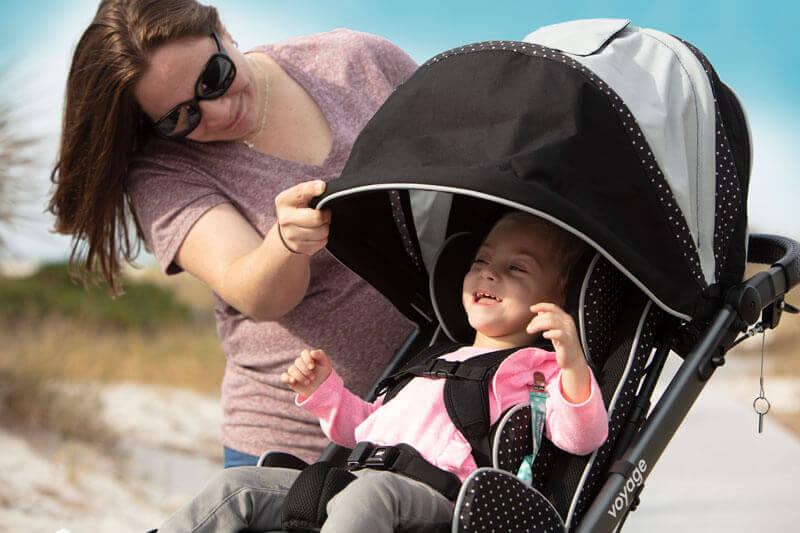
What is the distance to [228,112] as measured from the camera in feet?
7.84

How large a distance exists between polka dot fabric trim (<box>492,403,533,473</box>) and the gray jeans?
6.5 inches

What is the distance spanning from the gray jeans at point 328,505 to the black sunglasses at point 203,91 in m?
0.99

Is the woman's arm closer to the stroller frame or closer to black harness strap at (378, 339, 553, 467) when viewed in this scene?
black harness strap at (378, 339, 553, 467)

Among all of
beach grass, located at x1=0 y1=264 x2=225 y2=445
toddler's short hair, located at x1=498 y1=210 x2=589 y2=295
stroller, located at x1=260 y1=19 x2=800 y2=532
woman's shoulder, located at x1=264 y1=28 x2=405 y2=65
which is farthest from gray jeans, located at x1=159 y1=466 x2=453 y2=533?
beach grass, located at x1=0 y1=264 x2=225 y2=445

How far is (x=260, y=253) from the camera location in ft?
7.00

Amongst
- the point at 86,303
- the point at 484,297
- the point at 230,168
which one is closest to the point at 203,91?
the point at 230,168

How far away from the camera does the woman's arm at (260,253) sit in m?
1.98

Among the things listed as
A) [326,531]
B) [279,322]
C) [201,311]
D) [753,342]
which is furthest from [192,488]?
[753,342]

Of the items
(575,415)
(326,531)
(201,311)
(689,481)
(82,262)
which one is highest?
(575,415)

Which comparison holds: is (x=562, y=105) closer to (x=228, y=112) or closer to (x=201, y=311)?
(x=228, y=112)

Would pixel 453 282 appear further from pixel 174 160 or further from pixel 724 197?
pixel 174 160

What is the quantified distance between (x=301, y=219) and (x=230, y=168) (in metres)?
0.63

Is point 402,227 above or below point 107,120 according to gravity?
below

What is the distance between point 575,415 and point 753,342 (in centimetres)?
1012
